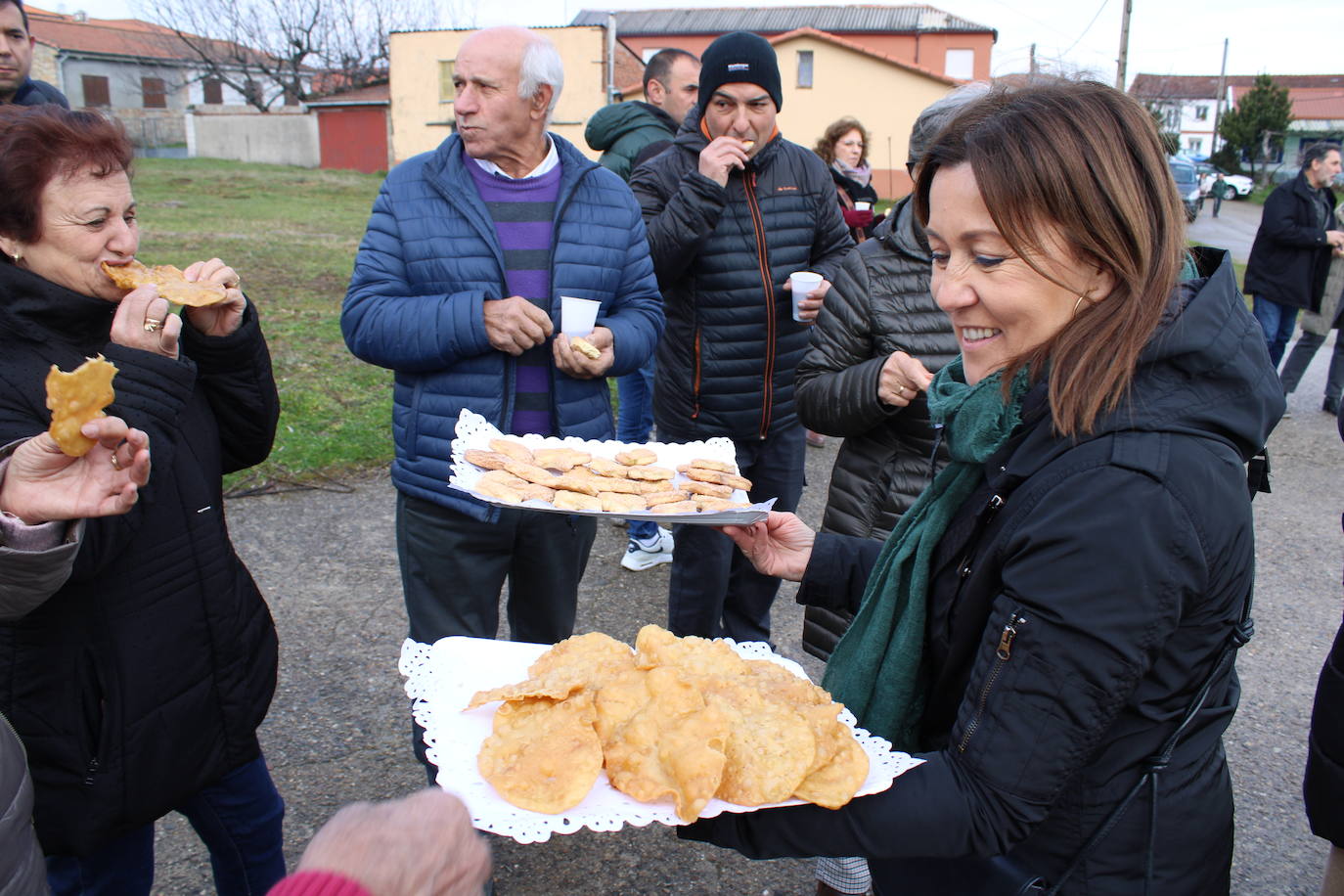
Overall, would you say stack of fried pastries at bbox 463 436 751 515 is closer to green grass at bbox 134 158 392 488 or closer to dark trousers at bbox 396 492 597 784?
dark trousers at bbox 396 492 597 784

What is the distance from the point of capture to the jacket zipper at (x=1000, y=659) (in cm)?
131

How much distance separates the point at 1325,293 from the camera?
8531mm

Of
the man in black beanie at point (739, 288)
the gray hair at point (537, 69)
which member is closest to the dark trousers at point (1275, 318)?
the man in black beanie at point (739, 288)

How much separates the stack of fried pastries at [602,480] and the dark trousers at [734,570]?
1010 millimetres

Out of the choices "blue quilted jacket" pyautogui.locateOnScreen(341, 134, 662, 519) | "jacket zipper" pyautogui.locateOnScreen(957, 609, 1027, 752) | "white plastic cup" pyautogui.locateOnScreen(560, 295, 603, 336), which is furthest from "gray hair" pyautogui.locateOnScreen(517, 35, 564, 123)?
"jacket zipper" pyautogui.locateOnScreen(957, 609, 1027, 752)

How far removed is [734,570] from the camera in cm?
413

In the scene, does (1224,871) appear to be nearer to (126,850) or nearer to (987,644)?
(987,644)

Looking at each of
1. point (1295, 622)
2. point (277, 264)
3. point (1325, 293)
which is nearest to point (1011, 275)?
point (1295, 622)

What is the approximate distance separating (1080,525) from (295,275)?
1290 centimetres

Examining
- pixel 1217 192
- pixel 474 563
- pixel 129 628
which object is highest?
pixel 1217 192

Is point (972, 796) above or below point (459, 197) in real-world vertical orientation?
below

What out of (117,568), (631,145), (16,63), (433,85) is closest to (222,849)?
(117,568)

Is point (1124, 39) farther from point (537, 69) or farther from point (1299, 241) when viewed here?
point (537, 69)

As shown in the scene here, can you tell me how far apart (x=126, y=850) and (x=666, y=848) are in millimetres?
1548
